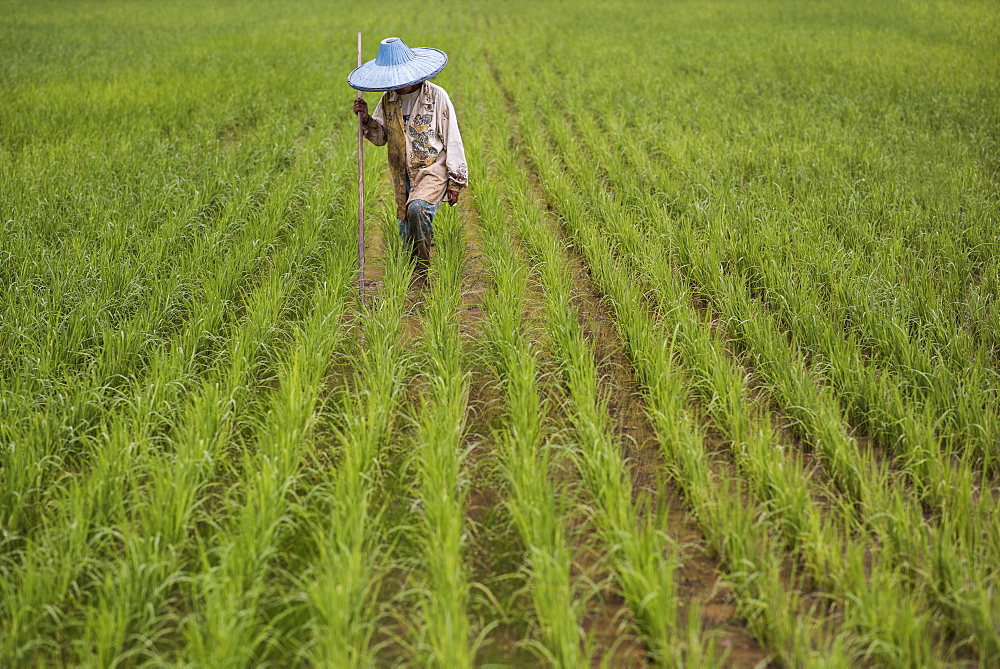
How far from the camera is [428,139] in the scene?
487cm

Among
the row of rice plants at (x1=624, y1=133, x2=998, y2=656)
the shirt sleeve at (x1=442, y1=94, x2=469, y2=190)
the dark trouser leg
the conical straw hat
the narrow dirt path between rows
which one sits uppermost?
the conical straw hat

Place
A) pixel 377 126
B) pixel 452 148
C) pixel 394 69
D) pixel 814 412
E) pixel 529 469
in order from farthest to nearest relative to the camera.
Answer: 1. pixel 377 126
2. pixel 452 148
3. pixel 394 69
4. pixel 814 412
5. pixel 529 469

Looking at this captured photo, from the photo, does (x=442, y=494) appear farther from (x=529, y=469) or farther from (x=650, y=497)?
(x=650, y=497)

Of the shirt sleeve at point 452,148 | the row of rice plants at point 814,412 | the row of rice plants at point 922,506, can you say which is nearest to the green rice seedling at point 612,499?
the row of rice plants at point 814,412

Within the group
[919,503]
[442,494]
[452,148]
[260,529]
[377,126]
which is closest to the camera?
A: [260,529]

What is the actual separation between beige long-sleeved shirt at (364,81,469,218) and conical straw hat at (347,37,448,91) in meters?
0.15

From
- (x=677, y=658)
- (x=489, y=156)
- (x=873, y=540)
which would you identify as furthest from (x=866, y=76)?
(x=677, y=658)

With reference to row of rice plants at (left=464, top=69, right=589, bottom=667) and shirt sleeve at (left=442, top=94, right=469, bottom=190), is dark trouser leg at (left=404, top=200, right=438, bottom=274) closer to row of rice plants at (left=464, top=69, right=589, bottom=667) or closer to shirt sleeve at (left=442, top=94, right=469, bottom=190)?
shirt sleeve at (left=442, top=94, right=469, bottom=190)

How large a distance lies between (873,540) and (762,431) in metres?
0.52

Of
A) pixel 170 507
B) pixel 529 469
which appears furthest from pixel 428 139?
pixel 170 507

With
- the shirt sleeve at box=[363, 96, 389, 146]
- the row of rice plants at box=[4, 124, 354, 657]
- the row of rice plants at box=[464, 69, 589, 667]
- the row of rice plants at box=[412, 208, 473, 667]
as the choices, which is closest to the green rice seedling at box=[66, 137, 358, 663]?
the row of rice plants at box=[4, 124, 354, 657]

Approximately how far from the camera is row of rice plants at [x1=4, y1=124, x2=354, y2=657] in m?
2.24

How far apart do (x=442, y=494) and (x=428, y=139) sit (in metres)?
2.83

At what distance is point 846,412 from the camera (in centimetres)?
333
